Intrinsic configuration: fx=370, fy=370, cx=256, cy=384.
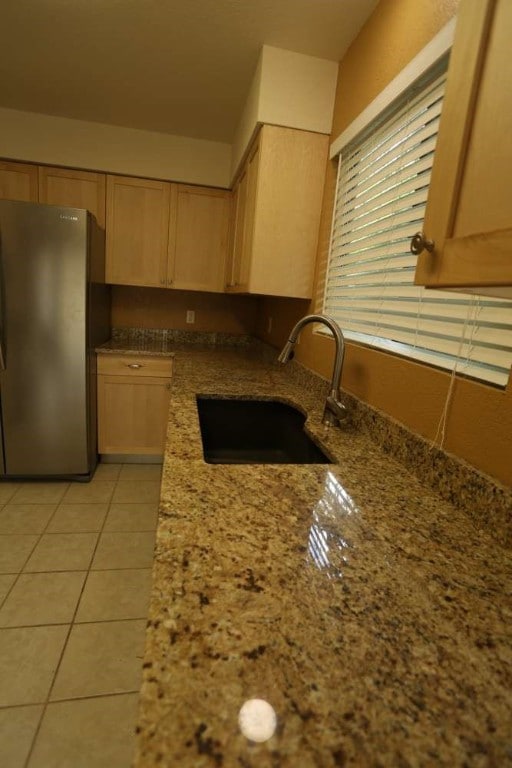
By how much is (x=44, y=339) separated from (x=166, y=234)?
4.10 feet

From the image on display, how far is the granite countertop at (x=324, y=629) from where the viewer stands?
34 centimetres

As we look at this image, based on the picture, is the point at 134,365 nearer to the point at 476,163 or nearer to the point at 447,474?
the point at 447,474

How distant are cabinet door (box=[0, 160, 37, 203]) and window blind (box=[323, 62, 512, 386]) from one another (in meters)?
2.24

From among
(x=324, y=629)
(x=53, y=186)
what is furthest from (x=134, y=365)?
(x=324, y=629)

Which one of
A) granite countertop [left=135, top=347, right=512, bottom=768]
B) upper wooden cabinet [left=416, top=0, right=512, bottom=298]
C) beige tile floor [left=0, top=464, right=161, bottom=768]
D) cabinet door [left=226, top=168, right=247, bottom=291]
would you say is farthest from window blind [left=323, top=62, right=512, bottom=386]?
beige tile floor [left=0, top=464, right=161, bottom=768]

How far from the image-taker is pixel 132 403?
2.67m

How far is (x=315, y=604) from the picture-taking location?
49 centimetres

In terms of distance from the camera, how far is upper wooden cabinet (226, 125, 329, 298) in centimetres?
178

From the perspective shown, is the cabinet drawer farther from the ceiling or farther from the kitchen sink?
the ceiling

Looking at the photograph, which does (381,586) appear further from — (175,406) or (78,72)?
(78,72)

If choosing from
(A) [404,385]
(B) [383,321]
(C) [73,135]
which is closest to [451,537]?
(A) [404,385]

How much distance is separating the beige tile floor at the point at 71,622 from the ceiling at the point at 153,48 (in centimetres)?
238

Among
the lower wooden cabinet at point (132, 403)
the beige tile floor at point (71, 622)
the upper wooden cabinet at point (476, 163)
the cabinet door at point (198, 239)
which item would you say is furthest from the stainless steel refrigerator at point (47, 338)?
the upper wooden cabinet at point (476, 163)

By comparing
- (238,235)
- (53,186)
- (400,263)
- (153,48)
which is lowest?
(400,263)
